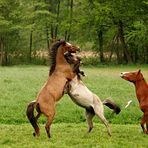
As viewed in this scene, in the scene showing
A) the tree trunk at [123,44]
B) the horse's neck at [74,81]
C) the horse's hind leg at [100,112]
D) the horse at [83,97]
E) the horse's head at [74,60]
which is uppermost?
the horse's head at [74,60]

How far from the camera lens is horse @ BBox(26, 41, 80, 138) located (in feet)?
32.7

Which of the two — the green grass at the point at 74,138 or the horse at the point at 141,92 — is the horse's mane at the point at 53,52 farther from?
the horse at the point at 141,92

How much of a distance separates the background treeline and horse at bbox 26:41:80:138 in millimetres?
38891

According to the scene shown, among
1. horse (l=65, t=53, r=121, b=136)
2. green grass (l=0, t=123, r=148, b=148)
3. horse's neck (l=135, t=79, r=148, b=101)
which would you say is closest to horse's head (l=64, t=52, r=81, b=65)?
horse (l=65, t=53, r=121, b=136)

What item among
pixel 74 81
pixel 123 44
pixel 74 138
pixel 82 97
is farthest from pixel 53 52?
pixel 123 44

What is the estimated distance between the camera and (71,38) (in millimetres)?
58812

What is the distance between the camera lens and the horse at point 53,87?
9.96 meters

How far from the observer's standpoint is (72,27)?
54812mm

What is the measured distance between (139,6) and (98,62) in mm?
7779

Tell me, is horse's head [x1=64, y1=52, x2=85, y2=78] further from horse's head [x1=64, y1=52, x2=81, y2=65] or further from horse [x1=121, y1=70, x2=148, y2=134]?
horse [x1=121, y1=70, x2=148, y2=134]

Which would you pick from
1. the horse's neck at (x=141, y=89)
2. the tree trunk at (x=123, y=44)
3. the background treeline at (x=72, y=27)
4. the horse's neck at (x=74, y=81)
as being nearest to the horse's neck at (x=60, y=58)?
the horse's neck at (x=74, y=81)

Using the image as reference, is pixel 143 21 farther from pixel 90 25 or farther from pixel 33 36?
pixel 33 36

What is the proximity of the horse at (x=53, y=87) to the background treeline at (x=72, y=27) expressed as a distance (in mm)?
38891

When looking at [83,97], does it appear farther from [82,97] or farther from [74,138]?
[74,138]
